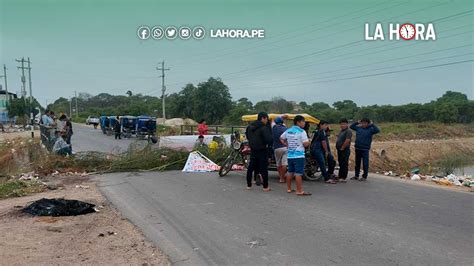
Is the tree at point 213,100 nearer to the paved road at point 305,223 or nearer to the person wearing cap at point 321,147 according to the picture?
the person wearing cap at point 321,147

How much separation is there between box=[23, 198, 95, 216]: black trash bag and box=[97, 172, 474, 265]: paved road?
2.32ft

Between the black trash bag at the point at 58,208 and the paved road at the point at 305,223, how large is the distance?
707 mm

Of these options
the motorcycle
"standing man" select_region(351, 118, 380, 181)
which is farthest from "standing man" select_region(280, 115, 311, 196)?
"standing man" select_region(351, 118, 380, 181)

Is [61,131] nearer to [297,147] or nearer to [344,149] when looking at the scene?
[297,147]

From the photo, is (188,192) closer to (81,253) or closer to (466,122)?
(81,253)

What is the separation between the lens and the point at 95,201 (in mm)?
8484

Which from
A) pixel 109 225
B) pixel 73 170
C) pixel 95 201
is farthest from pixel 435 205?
pixel 73 170

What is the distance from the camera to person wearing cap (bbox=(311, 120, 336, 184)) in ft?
34.7

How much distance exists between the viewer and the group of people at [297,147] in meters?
8.89

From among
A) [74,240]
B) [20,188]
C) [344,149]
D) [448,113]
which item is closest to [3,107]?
[448,113]

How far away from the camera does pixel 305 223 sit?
6.52 meters

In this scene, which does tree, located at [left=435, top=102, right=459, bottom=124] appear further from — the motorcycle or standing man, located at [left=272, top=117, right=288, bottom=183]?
standing man, located at [left=272, top=117, right=288, bottom=183]

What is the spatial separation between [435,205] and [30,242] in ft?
23.3

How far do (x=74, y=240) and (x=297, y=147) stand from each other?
495cm
